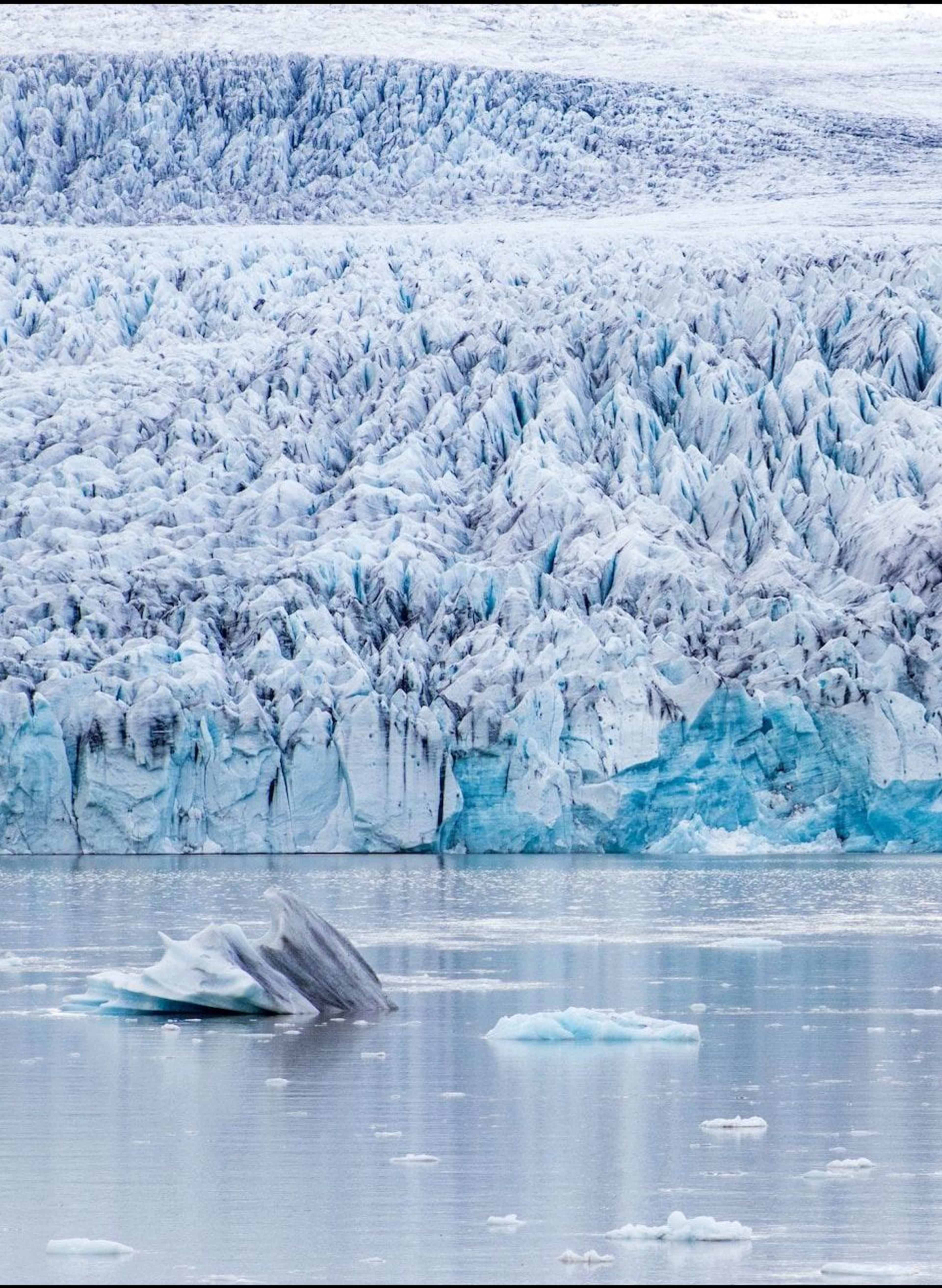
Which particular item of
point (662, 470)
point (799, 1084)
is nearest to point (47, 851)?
point (662, 470)

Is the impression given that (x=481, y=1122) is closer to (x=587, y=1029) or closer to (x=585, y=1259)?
(x=585, y=1259)

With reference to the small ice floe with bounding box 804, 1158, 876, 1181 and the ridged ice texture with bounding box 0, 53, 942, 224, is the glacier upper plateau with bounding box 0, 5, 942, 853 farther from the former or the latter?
the small ice floe with bounding box 804, 1158, 876, 1181

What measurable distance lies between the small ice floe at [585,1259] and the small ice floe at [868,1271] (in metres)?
0.48

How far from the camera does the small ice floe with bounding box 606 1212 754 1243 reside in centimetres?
510

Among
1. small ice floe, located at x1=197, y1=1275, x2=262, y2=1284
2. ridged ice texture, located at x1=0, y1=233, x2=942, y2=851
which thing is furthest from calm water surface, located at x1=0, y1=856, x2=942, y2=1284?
ridged ice texture, located at x1=0, y1=233, x2=942, y2=851

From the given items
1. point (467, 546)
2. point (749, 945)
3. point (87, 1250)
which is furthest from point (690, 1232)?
point (467, 546)

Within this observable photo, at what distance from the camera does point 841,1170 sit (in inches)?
235

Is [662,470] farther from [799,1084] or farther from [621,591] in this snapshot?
[799,1084]

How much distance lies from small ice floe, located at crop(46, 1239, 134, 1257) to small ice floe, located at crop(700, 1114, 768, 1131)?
7.57 ft

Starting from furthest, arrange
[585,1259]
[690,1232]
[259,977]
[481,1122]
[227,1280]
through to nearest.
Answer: [259,977], [481,1122], [690,1232], [585,1259], [227,1280]

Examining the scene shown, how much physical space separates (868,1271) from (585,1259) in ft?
2.03

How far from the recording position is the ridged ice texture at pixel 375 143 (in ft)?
140

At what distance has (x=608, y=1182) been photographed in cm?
586

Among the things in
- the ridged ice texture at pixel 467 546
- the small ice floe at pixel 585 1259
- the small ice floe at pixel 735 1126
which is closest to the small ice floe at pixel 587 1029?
the small ice floe at pixel 735 1126
